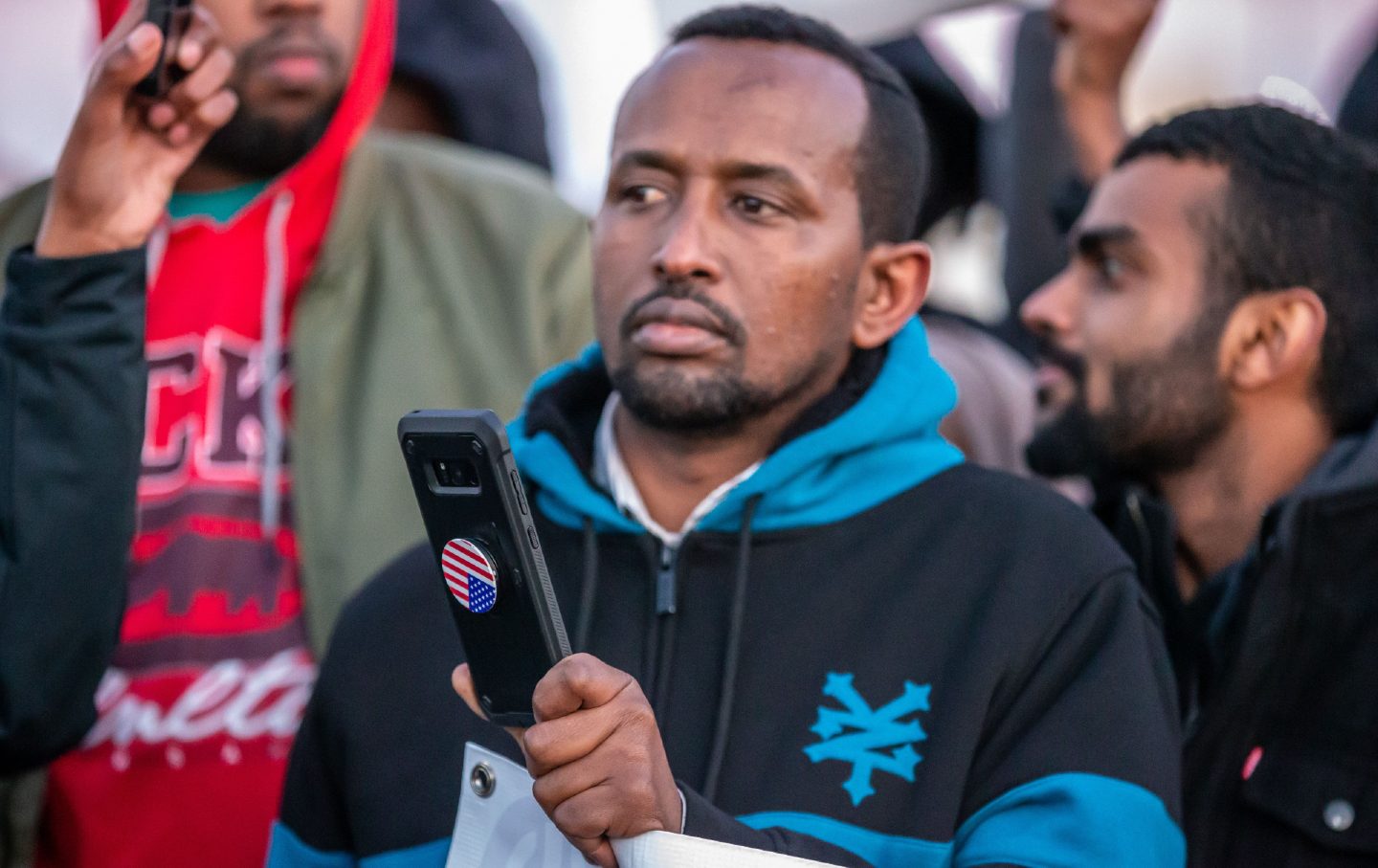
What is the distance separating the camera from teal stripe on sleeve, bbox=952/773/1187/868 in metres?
2.08

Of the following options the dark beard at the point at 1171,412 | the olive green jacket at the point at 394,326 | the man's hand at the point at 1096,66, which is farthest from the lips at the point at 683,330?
the man's hand at the point at 1096,66

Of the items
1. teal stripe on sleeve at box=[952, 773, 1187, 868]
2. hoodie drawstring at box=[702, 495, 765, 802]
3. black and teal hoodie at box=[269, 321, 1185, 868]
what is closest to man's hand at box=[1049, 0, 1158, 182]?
black and teal hoodie at box=[269, 321, 1185, 868]

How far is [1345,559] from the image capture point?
9.00ft

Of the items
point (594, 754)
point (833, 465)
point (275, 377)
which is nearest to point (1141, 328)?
point (833, 465)

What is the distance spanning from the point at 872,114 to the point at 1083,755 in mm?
998

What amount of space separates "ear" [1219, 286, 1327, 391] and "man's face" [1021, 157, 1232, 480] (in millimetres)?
27

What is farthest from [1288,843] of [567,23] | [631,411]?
[567,23]

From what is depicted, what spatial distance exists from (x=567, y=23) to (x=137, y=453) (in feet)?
12.3

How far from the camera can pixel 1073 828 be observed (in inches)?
82.5

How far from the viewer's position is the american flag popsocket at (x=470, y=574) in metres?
1.84

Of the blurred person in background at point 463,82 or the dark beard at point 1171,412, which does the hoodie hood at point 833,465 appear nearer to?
the dark beard at point 1171,412

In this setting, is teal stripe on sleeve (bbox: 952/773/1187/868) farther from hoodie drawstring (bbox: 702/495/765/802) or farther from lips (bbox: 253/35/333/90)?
lips (bbox: 253/35/333/90)

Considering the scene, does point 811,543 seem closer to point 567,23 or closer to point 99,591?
point 99,591

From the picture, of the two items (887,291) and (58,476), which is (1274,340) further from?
(58,476)
